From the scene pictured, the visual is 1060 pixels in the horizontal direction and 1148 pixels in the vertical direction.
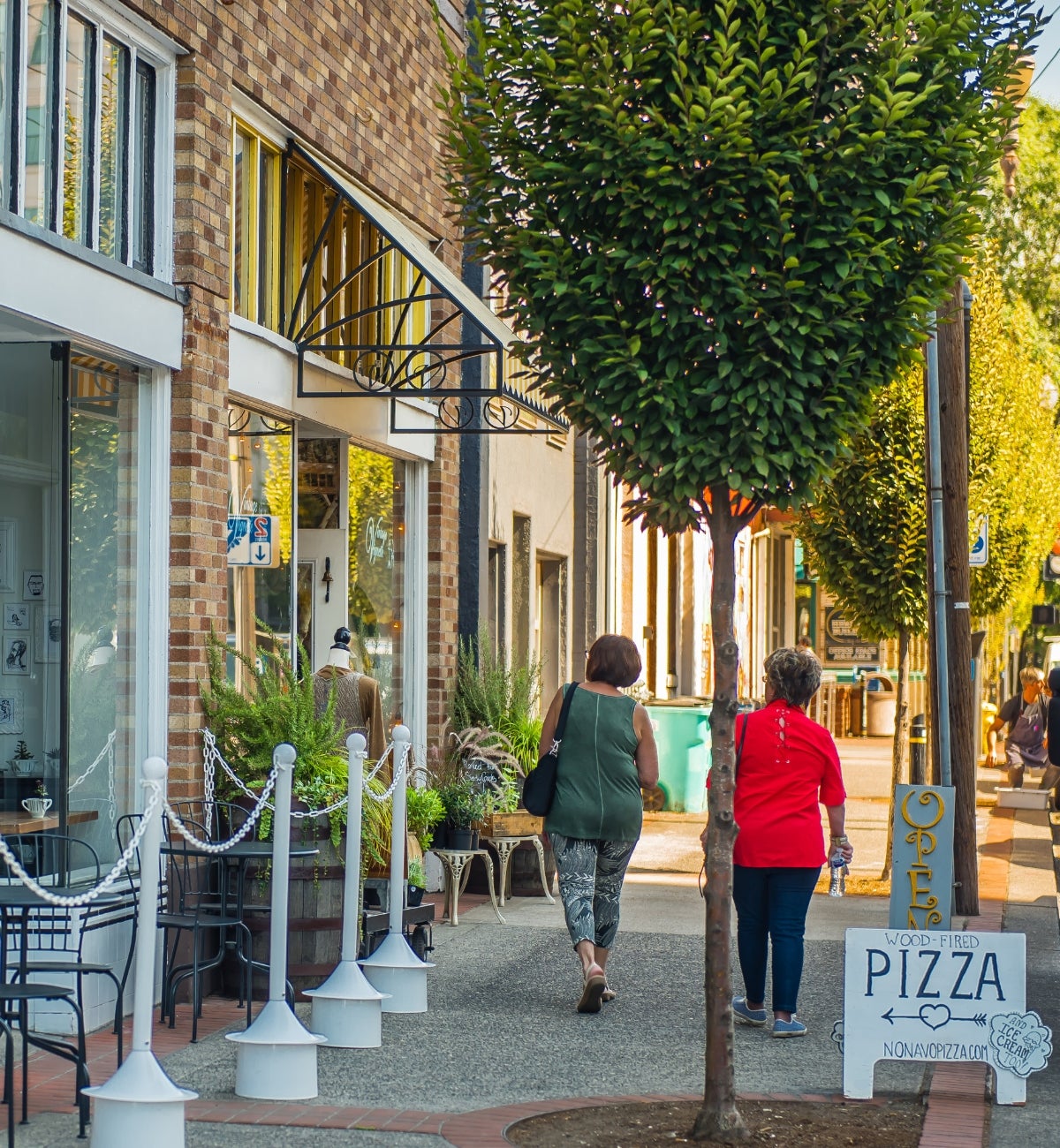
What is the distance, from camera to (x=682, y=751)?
1794 cm

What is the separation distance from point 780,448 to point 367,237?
5.71 meters

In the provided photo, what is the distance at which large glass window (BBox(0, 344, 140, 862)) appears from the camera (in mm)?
7688

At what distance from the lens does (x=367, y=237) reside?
11.2m

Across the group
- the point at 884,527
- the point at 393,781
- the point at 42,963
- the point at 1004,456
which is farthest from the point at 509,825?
the point at 1004,456

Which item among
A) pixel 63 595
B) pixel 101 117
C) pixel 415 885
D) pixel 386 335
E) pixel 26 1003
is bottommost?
pixel 415 885

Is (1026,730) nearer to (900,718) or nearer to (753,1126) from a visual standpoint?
(900,718)

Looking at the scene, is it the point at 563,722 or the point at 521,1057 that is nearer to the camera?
the point at 521,1057

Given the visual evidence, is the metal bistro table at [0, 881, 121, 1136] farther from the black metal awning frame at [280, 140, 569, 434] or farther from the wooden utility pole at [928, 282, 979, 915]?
the wooden utility pole at [928, 282, 979, 915]

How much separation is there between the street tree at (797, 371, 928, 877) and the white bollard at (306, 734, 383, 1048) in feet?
25.5

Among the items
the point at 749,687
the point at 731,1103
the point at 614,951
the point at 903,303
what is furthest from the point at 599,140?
the point at 749,687

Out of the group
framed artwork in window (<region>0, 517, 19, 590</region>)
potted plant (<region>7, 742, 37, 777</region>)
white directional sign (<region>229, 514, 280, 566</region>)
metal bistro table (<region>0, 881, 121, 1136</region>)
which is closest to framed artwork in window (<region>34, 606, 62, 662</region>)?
framed artwork in window (<region>0, 517, 19, 590</region>)

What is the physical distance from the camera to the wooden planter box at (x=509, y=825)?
11.2 m

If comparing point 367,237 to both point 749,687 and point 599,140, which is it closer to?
point 599,140

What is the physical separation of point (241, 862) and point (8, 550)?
1732 mm
